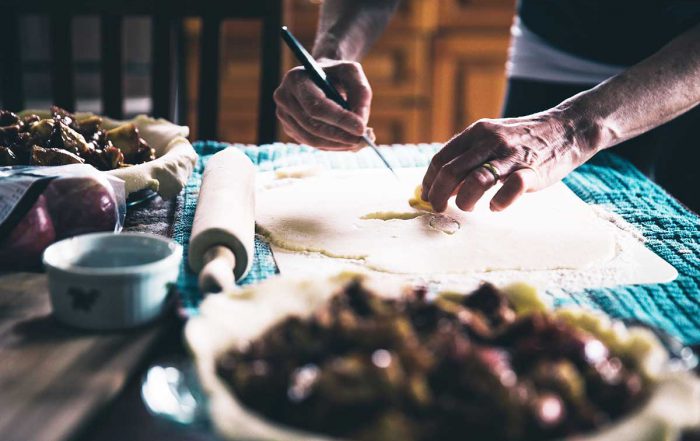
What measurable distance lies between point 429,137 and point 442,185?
1.99 metres

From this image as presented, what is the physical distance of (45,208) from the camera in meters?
0.86

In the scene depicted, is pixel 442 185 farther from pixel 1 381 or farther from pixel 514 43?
pixel 514 43

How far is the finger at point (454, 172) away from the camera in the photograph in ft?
3.45

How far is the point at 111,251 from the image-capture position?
2.54ft

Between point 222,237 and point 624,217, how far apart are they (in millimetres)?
618

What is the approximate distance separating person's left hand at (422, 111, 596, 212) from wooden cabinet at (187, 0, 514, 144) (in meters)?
1.79

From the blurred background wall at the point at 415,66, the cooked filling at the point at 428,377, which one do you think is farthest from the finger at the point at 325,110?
the blurred background wall at the point at 415,66

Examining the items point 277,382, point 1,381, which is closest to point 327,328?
point 277,382

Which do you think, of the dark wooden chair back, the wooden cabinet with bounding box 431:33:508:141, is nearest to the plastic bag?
the dark wooden chair back

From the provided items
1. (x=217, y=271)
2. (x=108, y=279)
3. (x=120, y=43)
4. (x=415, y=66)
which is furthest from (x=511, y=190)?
(x=415, y=66)

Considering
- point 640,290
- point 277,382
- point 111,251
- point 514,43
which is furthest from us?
point 514,43

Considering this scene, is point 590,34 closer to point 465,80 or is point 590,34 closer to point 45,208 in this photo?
point 45,208

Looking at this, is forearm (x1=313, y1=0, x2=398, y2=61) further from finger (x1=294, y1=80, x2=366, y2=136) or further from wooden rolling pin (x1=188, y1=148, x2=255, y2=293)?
wooden rolling pin (x1=188, y1=148, x2=255, y2=293)

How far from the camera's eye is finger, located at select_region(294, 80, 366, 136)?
1.24m
